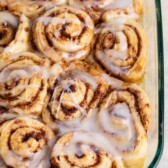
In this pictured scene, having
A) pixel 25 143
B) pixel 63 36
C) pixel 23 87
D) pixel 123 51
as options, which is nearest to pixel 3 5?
pixel 63 36

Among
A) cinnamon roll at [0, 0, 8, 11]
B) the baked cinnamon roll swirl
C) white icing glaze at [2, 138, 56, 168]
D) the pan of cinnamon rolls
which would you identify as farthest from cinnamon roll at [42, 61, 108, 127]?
cinnamon roll at [0, 0, 8, 11]

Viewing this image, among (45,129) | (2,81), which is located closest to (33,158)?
(45,129)

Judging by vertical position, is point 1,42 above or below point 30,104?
above

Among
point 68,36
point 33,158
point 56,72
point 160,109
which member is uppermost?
point 68,36

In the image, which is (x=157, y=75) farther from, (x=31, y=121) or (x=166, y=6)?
(x=166, y=6)

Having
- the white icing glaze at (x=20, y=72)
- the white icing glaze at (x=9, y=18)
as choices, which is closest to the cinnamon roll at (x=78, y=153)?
the white icing glaze at (x=20, y=72)

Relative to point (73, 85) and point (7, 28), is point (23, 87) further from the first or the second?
point (7, 28)
